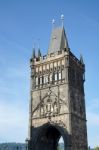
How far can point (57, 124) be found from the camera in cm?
4841

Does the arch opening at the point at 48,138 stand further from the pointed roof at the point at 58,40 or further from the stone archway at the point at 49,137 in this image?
the pointed roof at the point at 58,40

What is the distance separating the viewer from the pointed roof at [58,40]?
5487cm

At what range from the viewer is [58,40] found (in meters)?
56.2

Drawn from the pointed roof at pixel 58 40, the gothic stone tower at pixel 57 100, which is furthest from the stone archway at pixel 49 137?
the pointed roof at pixel 58 40

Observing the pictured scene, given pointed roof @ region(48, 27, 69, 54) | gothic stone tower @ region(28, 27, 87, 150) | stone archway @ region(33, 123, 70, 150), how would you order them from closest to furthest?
1. stone archway @ region(33, 123, 70, 150)
2. gothic stone tower @ region(28, 27, 87, 150)
3. pointed roof @ region(48, 27, 69, 54)

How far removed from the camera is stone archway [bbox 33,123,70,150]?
155 ft

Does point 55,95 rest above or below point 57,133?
above

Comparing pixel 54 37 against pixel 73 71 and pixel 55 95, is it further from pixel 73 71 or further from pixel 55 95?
pixel 55 95

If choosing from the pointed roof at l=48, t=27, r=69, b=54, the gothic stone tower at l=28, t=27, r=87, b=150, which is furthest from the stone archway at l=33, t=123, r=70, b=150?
the pointed roof at l=48, t=27, r=69, b=54

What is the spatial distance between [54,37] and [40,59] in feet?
17.7

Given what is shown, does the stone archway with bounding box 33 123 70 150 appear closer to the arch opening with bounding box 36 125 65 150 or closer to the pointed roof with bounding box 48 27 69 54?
the arch opening with bounding box 36 125 65 150

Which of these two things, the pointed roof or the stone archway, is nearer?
the stone archway

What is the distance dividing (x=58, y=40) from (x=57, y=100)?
38.7 feet

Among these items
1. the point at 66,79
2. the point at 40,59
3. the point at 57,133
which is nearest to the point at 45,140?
the point at 57,133
